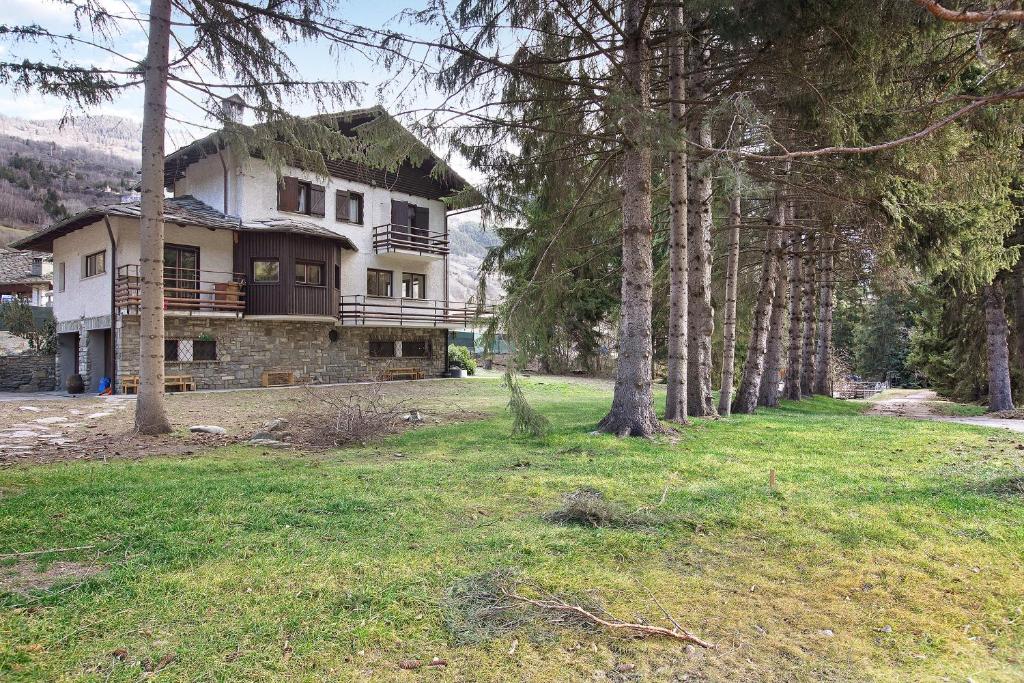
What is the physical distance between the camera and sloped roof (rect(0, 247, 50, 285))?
33.5 metres

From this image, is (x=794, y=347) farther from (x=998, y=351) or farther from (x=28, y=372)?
(x=28, y=372)

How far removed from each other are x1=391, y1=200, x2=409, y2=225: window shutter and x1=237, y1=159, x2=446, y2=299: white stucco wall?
232 millimetres

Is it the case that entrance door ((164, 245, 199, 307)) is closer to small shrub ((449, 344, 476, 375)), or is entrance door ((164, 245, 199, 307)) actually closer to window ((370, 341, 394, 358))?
window ((370, 341, 394, 358))

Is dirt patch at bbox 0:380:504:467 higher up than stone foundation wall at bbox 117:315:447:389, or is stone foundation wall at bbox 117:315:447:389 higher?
stone foundation wall at bbox 117:315:447:389

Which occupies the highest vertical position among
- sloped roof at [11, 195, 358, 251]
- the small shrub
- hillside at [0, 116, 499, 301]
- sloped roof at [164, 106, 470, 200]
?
hillside at [0, 116, 499, 301]

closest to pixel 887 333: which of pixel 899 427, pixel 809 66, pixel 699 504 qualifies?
pixel 899 427

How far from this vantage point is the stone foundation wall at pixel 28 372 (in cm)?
2144

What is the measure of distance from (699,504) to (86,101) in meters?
10.5

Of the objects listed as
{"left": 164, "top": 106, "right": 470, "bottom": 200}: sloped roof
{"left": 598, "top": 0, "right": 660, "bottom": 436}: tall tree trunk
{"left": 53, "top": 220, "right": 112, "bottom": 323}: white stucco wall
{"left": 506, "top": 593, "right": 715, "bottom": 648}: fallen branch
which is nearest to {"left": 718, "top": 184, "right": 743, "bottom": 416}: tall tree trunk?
{"left": 598, "top": 0, "right": 660, "bottom": 436}: tall tree trunk

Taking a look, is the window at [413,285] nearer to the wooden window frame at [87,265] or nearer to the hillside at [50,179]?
the wooden window frame at [87,265]

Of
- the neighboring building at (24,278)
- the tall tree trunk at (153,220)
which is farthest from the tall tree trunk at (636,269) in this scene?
the neighboring building at (24,278)

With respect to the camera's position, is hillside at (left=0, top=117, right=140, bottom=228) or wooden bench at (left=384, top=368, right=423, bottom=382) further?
hillside at (left=0, top=117, right=140, bottom=228)

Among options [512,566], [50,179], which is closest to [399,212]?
[512,566]

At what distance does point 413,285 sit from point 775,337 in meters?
16.9
